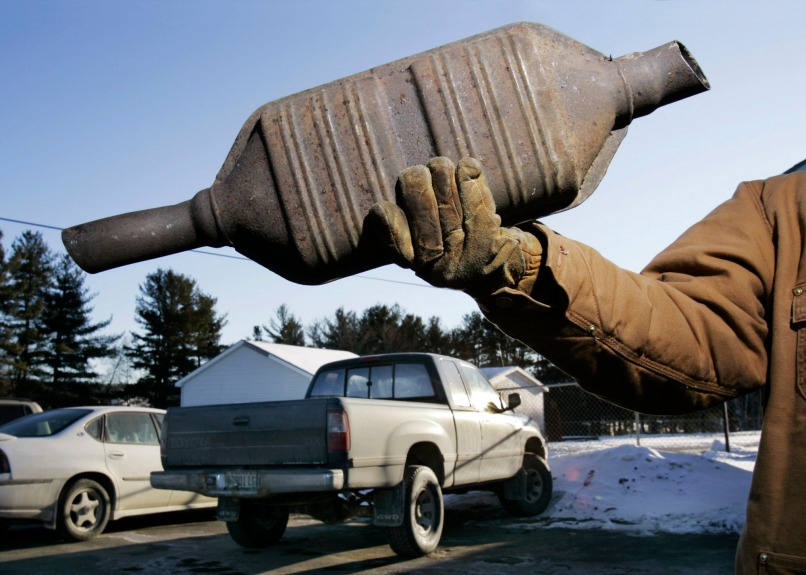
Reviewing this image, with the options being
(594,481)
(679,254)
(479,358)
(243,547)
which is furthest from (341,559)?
(479,358)

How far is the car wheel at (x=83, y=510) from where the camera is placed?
7.89 meters

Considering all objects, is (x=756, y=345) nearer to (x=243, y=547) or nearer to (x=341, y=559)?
(x=341, y=559)

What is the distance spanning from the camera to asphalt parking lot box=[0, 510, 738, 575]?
631 cm

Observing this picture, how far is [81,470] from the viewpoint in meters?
8.09

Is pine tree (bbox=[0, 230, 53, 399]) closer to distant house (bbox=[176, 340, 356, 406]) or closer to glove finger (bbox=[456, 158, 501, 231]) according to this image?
distant house (bbox=[176, 340, 356, 406])

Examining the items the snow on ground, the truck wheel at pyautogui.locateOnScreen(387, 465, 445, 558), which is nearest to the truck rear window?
the truck wheel at pyautogui.locateOnScreen(387, 465, 445, 558)

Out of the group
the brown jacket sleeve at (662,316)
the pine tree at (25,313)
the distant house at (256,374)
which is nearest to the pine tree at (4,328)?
the pine tree at (25,313)

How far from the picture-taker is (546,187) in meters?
1.73

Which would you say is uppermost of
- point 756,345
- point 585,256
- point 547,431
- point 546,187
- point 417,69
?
point 417,69

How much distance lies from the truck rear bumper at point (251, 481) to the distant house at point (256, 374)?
67.3 ft

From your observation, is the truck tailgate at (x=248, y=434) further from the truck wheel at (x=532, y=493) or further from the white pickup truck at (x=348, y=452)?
the truck wheel at (x=532, y=493)

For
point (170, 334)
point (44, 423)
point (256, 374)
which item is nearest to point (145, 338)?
point (170, 334)

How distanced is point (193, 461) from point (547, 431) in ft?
94.2

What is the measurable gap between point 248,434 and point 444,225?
5.51 m
